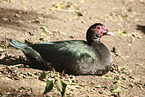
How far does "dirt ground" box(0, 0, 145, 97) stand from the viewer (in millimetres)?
3955

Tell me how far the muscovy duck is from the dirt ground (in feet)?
0.49

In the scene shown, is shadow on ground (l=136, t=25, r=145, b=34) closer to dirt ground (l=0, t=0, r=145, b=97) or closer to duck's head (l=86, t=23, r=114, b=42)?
dirt ground (l=0, t=0, r=145, b=97)

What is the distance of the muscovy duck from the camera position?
4203 millimetres

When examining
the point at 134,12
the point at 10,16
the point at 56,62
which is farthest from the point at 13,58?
the point at 134,12

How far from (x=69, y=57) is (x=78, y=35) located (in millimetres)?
2163

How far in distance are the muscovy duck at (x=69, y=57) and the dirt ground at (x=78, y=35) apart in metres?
0.15

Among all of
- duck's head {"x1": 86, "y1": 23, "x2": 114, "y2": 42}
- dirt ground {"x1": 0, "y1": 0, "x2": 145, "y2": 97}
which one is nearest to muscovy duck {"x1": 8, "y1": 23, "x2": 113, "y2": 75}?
dirt ground {"x1": 0, "y1": 0, "x2": 145, "y2": 97}

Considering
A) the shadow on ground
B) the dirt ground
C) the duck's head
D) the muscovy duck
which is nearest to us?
the dirt ground

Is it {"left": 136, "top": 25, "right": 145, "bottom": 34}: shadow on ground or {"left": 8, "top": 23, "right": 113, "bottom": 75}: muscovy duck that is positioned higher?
{"left": 136, "top": 25, "right": 145, "bottom": 34}: shadow on ground

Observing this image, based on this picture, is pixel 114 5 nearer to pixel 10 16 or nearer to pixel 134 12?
pixel 134 12

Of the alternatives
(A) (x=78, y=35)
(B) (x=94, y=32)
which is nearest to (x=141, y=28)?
(A) (x=78, y=35)

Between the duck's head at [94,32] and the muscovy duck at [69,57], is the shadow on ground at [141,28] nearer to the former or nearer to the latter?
the duck's head at [94,32]

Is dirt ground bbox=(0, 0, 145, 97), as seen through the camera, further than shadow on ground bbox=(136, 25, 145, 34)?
No

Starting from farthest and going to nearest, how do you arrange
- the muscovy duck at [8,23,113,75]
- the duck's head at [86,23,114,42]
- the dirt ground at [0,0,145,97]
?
1. the duck's head at [86,23,114,42]
2. the muscovy duck at [8,23,113,75]
3. the dirt ground at [0,0,145,97]
